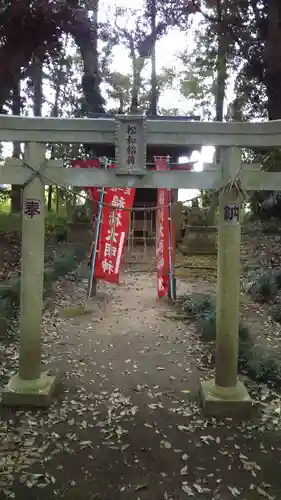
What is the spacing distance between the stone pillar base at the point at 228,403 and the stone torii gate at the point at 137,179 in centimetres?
1

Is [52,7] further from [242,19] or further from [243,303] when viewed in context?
[243,303]

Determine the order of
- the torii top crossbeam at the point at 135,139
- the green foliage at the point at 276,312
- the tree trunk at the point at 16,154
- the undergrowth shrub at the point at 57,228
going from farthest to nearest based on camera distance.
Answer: the undergrowth shrub at the point at 57,228 → the tree trunk at the point at 16,154 → the green foliage at the point at 276,312 → the torii top crossbeam at the point at 135,139

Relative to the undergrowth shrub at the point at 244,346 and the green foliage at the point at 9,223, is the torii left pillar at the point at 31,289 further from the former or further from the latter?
the green foliage at the point at 9,223

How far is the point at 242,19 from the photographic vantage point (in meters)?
14.3

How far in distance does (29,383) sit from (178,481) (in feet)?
6.15

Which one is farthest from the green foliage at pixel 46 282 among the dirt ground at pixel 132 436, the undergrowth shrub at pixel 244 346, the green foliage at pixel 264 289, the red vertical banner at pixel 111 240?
the green foliage at pixel 264 289

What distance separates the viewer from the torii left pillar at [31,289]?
14.3 ft

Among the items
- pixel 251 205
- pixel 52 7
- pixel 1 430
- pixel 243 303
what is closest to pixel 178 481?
pixel 1 430

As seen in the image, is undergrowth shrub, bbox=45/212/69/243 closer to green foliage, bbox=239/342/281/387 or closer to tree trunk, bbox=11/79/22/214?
tree trunk, bbox=11/79/22/214

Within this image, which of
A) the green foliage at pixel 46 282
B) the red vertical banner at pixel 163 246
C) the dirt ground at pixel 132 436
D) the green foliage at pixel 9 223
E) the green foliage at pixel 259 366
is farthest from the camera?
the green foliage at pixel 9 223

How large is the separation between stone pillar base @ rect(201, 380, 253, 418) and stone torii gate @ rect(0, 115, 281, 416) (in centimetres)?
1

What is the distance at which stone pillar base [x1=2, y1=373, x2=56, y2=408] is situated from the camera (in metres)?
4.41

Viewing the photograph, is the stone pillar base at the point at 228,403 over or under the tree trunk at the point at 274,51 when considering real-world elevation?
under

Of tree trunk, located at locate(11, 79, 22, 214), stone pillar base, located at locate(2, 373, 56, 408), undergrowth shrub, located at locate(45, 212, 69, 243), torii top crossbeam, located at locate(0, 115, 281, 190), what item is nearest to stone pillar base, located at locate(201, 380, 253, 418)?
stone pillar base, located at locate(2, 373, 56, 408)
